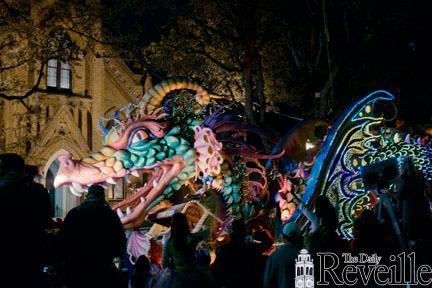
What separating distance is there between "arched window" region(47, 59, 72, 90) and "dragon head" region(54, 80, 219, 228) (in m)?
21.6

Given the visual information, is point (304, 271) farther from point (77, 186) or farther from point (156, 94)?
point (156, 94)

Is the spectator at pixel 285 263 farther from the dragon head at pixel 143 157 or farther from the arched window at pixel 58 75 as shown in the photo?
the arched window at pixel 58 75

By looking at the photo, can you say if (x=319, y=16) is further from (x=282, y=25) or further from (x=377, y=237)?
(x=377, y=237)

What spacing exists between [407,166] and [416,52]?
47.0 ft

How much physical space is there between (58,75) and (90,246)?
28.5 meters

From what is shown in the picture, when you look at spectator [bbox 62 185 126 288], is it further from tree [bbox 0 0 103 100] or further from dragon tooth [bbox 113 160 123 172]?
tree [bbox 0 0 103 100]

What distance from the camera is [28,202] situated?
5.57 meters

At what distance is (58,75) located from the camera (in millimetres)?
33688

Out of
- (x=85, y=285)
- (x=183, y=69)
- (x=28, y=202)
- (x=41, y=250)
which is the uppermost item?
(x=183, y=69)

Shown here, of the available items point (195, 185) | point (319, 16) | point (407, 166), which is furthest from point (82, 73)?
point (407, 166)

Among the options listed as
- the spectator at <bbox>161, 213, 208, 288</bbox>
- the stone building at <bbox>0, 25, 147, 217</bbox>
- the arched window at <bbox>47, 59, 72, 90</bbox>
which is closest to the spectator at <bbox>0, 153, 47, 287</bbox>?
the spectator at <bbox>161, 213, 208, 288</bbox>

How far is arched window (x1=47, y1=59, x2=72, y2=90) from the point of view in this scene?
3319 cm

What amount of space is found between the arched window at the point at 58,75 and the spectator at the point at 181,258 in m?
28.0

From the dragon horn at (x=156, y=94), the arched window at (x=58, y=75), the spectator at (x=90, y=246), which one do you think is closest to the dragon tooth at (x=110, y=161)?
the dragon horn at (x=156, y=94)
